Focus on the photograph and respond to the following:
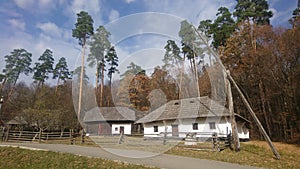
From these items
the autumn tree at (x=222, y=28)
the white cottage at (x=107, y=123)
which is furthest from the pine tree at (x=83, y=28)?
the autumn tree at (x=222, y=28)

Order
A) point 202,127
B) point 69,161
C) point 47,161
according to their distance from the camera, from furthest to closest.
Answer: point 202,127 → point 47,161 → point 69,161

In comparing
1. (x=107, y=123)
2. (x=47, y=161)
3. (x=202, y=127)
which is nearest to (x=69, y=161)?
(x=47, y=161)

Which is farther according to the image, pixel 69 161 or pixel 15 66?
pixel 15 66

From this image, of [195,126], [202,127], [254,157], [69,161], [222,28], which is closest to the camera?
[69,161]

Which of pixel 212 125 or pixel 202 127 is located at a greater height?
pixel 212 125

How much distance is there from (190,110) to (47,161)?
1312cm

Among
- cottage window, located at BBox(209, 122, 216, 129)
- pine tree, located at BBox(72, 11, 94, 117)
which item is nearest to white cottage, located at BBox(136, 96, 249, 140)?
cottage window, located at BBox(209, 122, 216, 129)

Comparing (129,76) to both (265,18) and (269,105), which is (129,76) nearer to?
(269,105)

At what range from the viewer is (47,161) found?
362 inches

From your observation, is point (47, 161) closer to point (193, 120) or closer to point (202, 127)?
point (193, 120)

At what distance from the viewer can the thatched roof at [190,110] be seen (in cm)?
1794

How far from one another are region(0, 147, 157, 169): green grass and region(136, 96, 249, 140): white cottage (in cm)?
804

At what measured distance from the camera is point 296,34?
16750 millimetres

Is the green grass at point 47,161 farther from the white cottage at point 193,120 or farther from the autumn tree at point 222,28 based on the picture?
the autumn tree at point 222,28
